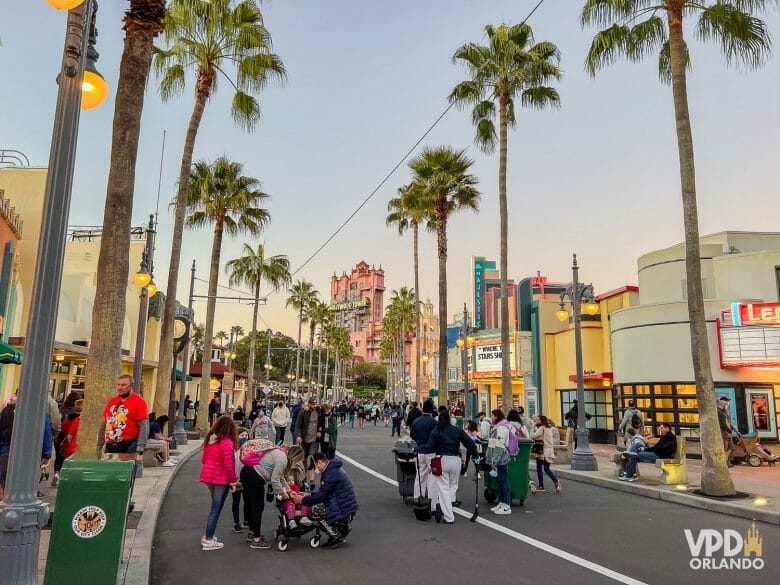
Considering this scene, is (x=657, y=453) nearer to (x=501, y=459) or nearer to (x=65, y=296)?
(x=501, y=459)

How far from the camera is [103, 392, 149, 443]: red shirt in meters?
7.66

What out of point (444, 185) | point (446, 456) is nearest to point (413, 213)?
point (444, 185)

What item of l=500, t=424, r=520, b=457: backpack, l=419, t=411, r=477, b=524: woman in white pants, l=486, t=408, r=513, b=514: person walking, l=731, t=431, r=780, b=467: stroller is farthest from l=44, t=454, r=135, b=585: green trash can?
l=731, t=431, r=780, b=467: stroller

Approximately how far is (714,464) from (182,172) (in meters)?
17.2

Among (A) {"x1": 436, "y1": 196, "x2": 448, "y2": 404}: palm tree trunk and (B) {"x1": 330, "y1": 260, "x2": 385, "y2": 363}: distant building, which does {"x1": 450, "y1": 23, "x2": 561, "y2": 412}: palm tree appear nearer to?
(A) {"x1": 436, "y1": 196, "x2": 448, "y2": 404}: palm tree trunk

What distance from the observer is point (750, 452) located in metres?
18.1

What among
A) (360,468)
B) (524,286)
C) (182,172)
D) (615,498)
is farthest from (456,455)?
(524,286)

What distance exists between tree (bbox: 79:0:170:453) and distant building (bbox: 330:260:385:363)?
527 ft

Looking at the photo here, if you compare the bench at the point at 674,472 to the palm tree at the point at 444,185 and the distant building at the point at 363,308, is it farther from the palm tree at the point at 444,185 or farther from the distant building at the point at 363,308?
the distant building at the point at 363,308

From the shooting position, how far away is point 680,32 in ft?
44.0

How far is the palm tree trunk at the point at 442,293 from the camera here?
26906mm

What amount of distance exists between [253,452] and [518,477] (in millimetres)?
5569

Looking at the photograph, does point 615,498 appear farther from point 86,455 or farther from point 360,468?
point 86,455

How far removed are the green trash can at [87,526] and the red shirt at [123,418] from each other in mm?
2504
